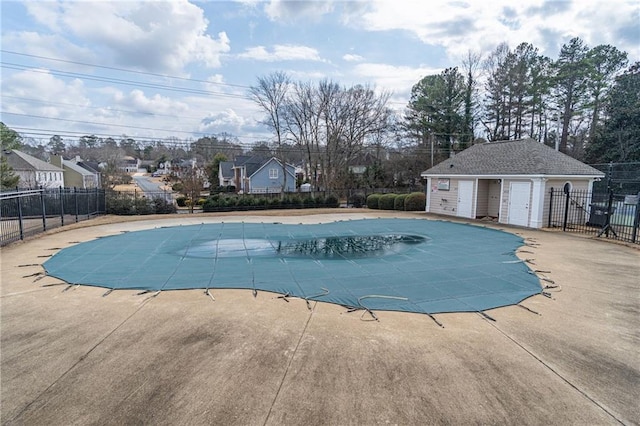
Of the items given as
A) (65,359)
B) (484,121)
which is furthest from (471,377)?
(484,121)

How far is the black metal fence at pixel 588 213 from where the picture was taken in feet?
40.9

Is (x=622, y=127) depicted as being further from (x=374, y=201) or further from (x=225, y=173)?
(x=225, y=173)

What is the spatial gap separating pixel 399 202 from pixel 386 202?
0.99 meters

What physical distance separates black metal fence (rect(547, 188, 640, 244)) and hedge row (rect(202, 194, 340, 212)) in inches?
535

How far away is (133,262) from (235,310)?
438 centimetres

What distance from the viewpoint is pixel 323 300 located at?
213 inches

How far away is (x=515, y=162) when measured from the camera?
1568 cm

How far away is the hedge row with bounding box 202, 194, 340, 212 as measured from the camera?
21656mm

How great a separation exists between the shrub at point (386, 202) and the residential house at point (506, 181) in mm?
2668

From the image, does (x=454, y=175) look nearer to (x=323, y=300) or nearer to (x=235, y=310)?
(x=323, y=300)

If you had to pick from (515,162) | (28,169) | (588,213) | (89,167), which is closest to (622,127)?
(588,213)

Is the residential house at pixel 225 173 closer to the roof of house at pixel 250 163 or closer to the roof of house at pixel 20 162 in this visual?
the roof of house at pixel 250 163

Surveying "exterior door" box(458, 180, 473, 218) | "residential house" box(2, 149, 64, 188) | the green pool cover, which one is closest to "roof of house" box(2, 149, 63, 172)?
"residential house" box(2, 149, 64, 188)

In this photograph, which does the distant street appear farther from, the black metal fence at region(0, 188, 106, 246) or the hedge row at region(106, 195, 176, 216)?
the black metal fence at region(0, 188, 106, 246)
